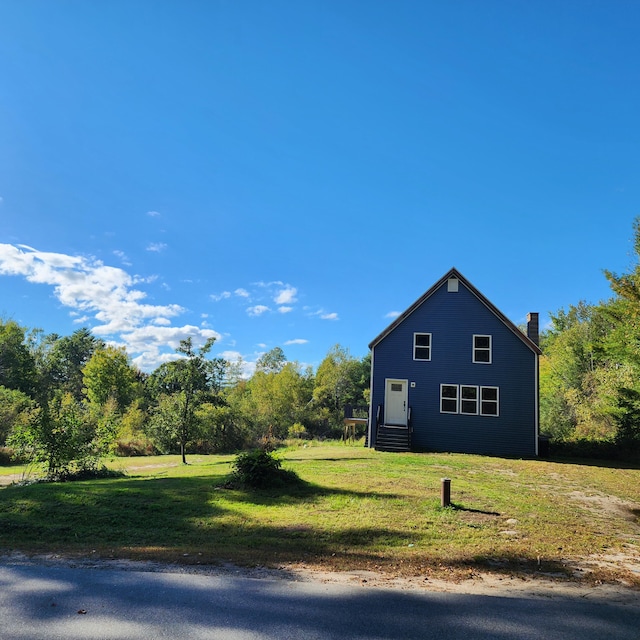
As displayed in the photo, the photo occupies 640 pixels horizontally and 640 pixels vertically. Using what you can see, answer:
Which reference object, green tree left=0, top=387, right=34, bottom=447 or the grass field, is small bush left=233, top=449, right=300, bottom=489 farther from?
green tree left=0, top=387, right=34, bottom=447

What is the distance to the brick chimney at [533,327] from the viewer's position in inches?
897

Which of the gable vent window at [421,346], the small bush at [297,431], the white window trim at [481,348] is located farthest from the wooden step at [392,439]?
the small bush at [297,431]

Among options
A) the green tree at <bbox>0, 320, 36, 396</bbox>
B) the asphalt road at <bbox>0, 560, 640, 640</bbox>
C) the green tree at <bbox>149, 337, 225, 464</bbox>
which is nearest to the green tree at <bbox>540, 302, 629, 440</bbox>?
the green tree at <bbox>149, 337, 225, 464</bbox>

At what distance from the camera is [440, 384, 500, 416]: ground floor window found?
2059cm

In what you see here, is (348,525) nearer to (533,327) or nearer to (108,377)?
(533,327)

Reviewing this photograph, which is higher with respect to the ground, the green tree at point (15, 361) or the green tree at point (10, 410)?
the green tree at point (15, 361)

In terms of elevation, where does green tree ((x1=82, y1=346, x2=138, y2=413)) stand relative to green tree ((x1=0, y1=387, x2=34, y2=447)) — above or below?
above

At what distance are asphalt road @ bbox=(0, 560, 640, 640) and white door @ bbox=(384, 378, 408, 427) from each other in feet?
55.3

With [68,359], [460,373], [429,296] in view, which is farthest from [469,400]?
[68,359]

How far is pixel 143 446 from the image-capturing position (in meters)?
31.9

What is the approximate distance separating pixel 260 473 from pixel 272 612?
6.47 m

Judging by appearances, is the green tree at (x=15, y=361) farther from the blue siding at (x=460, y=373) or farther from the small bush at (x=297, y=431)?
the blue siding at (x=460, y=373)

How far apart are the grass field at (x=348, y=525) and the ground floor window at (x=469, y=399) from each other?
8746 mm

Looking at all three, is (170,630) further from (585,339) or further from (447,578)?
(585,339)
